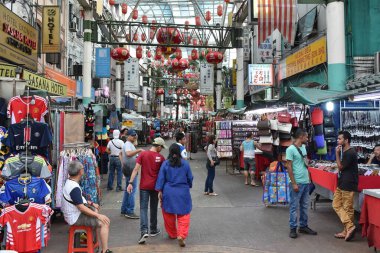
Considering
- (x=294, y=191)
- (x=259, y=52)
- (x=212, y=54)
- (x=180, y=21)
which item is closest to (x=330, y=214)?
(x=294, y=191)

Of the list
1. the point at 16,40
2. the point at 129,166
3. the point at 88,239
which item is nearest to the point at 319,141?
the point at 129,166

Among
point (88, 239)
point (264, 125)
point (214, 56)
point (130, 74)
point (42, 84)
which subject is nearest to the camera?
point (88, 239)

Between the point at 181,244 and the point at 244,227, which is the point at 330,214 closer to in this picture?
the point at 244,227

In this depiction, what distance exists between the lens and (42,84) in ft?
34.7

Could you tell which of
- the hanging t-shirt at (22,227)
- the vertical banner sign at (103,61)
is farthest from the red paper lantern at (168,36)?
the hanging t-shirt at (22,227)

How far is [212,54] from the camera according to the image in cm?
2022

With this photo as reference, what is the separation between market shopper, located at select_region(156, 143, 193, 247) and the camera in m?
6.59

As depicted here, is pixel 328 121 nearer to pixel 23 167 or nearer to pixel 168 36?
pixel 23 167

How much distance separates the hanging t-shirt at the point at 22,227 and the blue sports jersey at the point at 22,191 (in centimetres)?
14

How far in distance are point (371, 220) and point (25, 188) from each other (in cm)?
513

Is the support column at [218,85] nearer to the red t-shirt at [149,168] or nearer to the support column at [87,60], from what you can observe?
the support column at [87,60]

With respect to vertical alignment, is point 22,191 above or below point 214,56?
below

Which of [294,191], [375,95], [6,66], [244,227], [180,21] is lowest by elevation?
[244,227]

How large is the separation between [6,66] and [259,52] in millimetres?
17668
